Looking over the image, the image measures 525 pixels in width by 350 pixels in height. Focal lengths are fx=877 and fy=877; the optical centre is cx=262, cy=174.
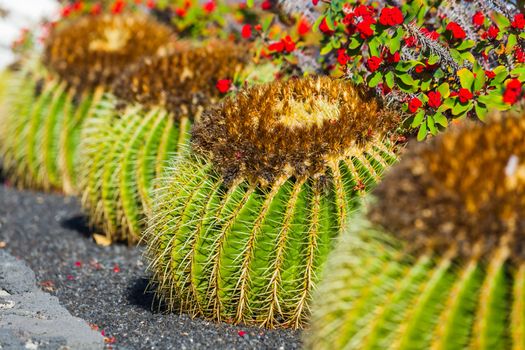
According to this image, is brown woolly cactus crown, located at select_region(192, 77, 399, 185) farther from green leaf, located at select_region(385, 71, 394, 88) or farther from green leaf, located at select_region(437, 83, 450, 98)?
green leaf, located at select_region(437, 83, 450, 98)

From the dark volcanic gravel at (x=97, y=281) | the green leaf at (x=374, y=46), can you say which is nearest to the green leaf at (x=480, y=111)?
the green leaf at (x=374, y=46)

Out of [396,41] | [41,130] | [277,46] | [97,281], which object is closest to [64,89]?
[41,130]

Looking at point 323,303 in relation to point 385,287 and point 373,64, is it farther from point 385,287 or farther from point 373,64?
point 373,64

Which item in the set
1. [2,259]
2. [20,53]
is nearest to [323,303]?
[2,259]

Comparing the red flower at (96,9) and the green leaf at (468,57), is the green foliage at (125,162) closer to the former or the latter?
the green leaf at (468,57)

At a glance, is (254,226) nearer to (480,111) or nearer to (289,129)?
(289,129)

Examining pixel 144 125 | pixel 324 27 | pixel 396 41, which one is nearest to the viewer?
pixel 396 41
